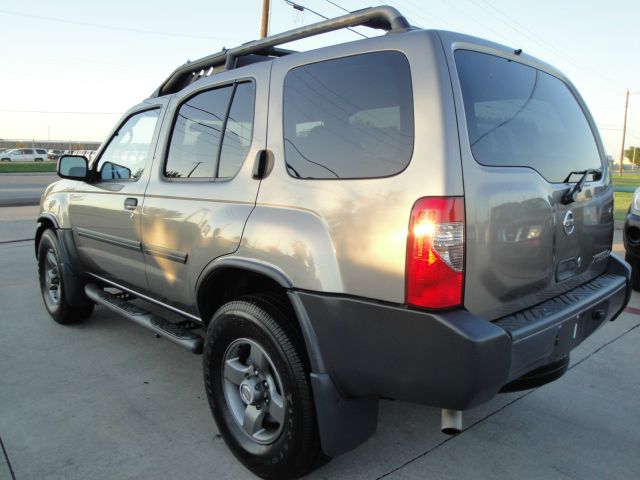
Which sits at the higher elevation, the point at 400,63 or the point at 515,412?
the point at 400,63

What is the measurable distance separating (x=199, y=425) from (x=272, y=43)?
85.6 inches

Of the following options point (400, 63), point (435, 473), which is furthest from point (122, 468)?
point (400, 63)

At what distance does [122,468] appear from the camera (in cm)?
250

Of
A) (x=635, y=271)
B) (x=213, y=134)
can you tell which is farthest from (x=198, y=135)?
(x=635, y=271)

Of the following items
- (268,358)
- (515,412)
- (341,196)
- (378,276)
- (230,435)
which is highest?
(341,196)

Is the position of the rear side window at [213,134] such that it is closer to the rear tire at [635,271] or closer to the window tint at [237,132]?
the window tint at [237,132]

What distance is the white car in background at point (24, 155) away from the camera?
1937 inches

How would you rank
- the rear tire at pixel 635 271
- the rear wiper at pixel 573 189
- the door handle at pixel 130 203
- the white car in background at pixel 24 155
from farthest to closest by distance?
the white car in background at pixel 24 155 → the rear tire at pixel 635 271 → the door handle at pixel 130 203 → the rear wiper at pixel 573 189

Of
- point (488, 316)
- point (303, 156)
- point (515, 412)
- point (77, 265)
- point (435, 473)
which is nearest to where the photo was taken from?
point (488, 316)

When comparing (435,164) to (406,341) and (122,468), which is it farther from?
(122,468)

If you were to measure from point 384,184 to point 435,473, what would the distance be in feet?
4.84

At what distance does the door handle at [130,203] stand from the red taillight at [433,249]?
2.12 meters

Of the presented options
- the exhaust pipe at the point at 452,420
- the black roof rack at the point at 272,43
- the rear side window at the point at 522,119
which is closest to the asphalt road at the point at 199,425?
the exhaust pipe at the point at 452,420

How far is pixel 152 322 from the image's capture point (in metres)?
3.28
